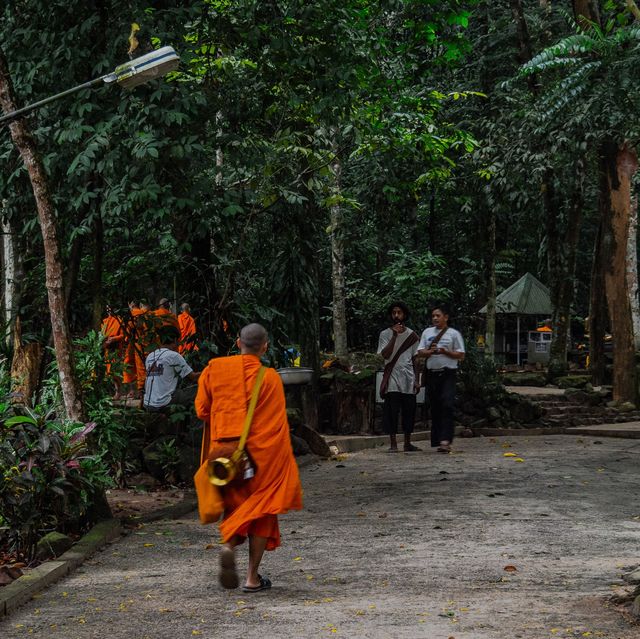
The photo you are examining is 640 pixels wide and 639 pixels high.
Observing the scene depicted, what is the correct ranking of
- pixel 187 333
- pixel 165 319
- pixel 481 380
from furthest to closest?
pixel 481 380 → pixel 187 333 → pixel 165 319

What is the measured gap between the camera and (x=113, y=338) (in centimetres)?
1288

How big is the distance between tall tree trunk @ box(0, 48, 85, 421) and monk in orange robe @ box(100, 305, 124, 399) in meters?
1.44

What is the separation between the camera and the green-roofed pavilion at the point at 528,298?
35969 millimetres

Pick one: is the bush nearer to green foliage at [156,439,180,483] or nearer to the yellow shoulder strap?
the yellow shoulder strap

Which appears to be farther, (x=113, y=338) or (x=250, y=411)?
(x=113, y=338)

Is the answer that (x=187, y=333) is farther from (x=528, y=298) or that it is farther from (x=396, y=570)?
(x=528, y=298)

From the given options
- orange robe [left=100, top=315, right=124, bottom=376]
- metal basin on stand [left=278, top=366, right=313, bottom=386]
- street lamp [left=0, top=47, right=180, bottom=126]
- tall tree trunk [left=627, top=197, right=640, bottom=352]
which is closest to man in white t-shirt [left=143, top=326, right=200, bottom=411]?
orange robe [left=100, top=315, right=124, bottom=376]

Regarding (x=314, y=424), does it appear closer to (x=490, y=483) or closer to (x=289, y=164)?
(x=289, y=164)

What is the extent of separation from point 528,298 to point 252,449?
2941cm

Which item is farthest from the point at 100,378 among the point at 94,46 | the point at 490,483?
→ the point at 490,483

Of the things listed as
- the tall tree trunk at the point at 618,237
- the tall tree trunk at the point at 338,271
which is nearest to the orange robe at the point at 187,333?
the tall tree trunk at the point at 338,271

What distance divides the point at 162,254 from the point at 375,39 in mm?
4715

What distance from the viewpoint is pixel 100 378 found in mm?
12117

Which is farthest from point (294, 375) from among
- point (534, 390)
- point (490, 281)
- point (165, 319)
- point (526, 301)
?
point (526, 301)
